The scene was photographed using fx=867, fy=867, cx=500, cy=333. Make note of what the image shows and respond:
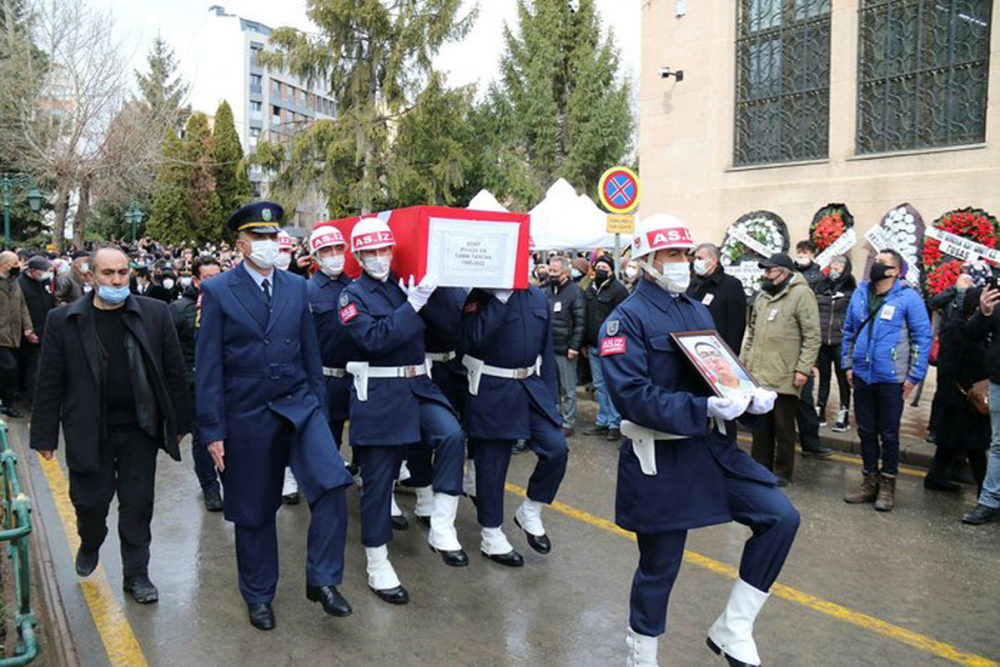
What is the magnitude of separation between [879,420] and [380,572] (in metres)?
4.36

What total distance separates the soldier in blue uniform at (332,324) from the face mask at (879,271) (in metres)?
4.28

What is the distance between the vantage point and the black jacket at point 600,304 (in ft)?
32.6

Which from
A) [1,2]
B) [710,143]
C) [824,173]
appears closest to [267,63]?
[1,2]

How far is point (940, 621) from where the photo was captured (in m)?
4.73

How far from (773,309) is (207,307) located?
5.05 metres

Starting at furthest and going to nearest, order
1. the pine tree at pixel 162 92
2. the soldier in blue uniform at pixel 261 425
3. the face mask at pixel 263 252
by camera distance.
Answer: the pine tree at pixel 162 92, the face mask at pixel 263 252, the soldier in blue uniform at pixel 261 425

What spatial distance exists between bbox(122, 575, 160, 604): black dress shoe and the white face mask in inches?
113

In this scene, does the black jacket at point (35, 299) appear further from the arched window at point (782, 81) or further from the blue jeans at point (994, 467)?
the arched window at point (782, 81)

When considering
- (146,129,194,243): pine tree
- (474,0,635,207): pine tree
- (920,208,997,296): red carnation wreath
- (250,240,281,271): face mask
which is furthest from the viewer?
(146,129,194,243): pine tree

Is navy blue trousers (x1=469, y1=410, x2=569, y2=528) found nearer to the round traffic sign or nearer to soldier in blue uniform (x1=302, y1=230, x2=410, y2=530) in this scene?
soldier in blue uniform (x1=302, y1=230, x2=410, y2=530)

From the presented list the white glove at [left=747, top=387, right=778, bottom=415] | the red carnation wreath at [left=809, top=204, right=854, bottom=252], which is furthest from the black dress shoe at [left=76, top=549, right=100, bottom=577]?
the red carnation wreath at [left=809, top=204, right=854, bottom=252]

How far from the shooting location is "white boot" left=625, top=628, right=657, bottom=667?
389cm

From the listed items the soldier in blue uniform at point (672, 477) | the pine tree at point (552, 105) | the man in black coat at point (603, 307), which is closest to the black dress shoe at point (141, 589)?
the soldier in blue uniform at point (672, 477)

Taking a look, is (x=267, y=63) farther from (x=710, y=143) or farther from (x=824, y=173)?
(x=824, y=173)
